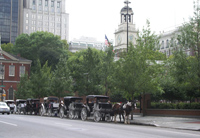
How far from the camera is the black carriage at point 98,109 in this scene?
27.4 metres

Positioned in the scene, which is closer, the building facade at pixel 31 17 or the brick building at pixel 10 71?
the brick building at pixel 10 71

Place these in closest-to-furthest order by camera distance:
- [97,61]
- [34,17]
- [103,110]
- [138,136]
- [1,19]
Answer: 1. [138,136]
2. [103,110]
3. [97,61]
4. [1,19]
5. [34,17]

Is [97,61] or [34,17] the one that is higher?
[34,17]

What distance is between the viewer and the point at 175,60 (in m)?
28.4

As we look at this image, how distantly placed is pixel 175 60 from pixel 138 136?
48.1ft

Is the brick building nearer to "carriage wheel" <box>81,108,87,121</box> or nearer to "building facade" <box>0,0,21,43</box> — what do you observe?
"carriage wheel" <box>81,108,87,121</box>

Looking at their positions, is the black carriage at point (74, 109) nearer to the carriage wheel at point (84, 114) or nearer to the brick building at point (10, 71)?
the carriage wheel at point (84, 114)

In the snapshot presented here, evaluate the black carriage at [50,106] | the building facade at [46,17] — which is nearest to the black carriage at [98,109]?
the black carriage at [50,106]

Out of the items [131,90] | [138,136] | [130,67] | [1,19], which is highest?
[1,19]

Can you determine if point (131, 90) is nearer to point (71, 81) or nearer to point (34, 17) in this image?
point (71, 81)

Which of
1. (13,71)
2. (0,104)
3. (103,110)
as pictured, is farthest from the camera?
(13,71)

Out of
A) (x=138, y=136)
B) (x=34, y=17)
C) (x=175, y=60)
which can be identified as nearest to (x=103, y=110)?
(x=175, y=60)

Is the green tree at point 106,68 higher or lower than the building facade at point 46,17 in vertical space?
lower

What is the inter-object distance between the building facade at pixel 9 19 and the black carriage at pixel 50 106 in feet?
386
